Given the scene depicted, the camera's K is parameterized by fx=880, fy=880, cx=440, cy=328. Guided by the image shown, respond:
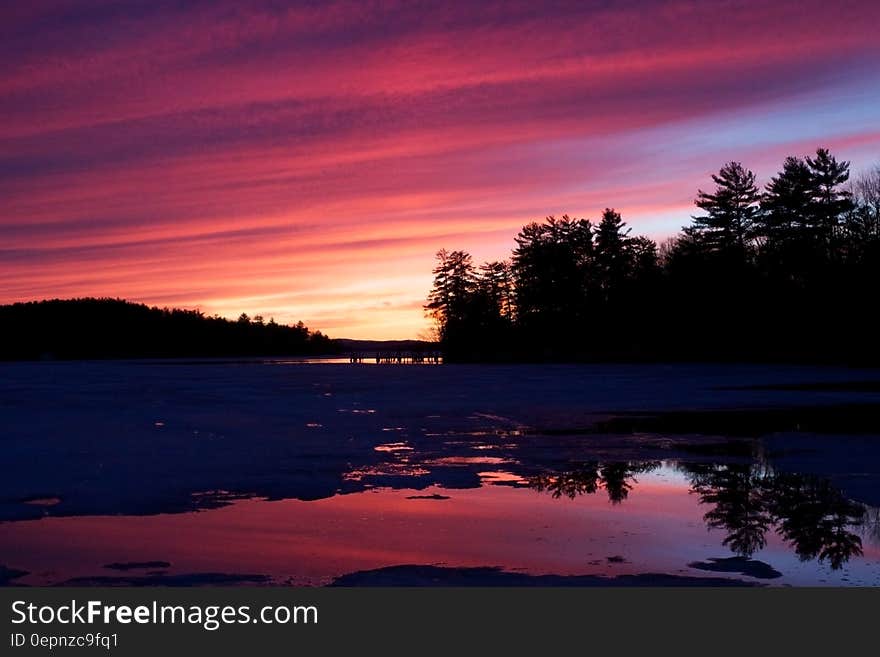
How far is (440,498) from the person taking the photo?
11.6m

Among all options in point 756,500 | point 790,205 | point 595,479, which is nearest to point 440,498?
point 595,479

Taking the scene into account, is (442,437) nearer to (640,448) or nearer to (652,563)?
(640,448)

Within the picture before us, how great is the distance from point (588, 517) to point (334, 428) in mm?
10461

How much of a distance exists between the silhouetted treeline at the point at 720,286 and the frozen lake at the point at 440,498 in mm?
48034

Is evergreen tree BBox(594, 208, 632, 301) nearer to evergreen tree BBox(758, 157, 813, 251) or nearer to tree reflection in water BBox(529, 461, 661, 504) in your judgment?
evergreen tree BBox(758, 157, 813, 251)

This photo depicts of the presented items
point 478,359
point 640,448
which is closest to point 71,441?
point 640,448

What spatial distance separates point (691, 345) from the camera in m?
79.9

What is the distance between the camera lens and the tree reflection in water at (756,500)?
8969mm

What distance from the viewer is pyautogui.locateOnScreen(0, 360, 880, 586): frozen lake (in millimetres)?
8102

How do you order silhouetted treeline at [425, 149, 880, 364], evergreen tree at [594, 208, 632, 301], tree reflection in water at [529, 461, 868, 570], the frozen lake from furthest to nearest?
evergreen tree at [594, 208, 632, 301] → silhouetted treeline at [425, 149, 880, 364] → tree reflection in water at [529, 461, 868, 570] → the frozen lake

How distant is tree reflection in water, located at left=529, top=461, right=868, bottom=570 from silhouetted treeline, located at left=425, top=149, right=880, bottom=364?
174ft

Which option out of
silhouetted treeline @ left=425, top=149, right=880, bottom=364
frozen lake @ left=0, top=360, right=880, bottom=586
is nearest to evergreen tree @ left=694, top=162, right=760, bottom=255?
silhouetted treeline @ left=425, top=149, right=880, bottom=364

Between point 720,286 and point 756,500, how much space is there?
70363 millimetres

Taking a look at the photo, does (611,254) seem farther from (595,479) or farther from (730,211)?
(595,479)
